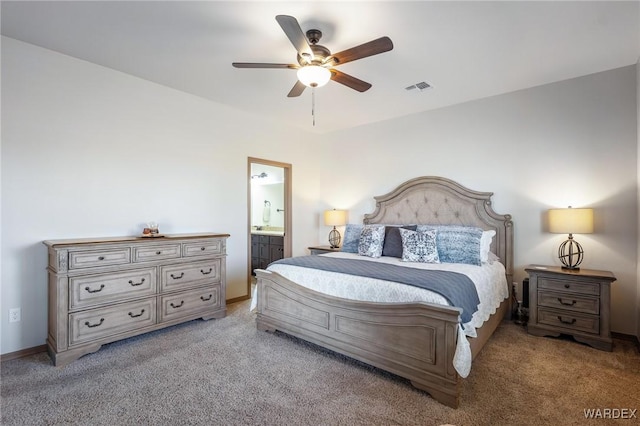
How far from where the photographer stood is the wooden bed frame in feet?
6.63

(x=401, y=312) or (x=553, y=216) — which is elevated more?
(x=553, y=216)

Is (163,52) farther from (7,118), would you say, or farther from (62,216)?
(62,216)

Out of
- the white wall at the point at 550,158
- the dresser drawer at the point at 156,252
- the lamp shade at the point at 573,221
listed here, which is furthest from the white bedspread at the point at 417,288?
the dresser drawer at the point at 156,252

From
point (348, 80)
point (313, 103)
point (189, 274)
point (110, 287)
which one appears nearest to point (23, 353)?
point (110, 287)

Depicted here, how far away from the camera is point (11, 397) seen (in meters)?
2.07

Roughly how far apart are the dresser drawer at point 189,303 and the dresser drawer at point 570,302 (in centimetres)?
351

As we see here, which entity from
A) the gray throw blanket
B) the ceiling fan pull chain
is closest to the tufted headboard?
the gray throw blanket

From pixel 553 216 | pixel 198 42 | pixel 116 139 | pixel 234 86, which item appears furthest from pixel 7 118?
pixel 553 216

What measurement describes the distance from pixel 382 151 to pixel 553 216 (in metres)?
2.45

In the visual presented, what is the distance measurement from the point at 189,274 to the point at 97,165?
144 centimetres

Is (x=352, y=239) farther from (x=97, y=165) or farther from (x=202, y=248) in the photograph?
(x=97, y=165)

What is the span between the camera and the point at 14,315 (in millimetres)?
2635

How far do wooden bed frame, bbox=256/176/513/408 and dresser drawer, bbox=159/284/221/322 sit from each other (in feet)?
2.22

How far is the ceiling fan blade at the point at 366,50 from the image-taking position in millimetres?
2029
